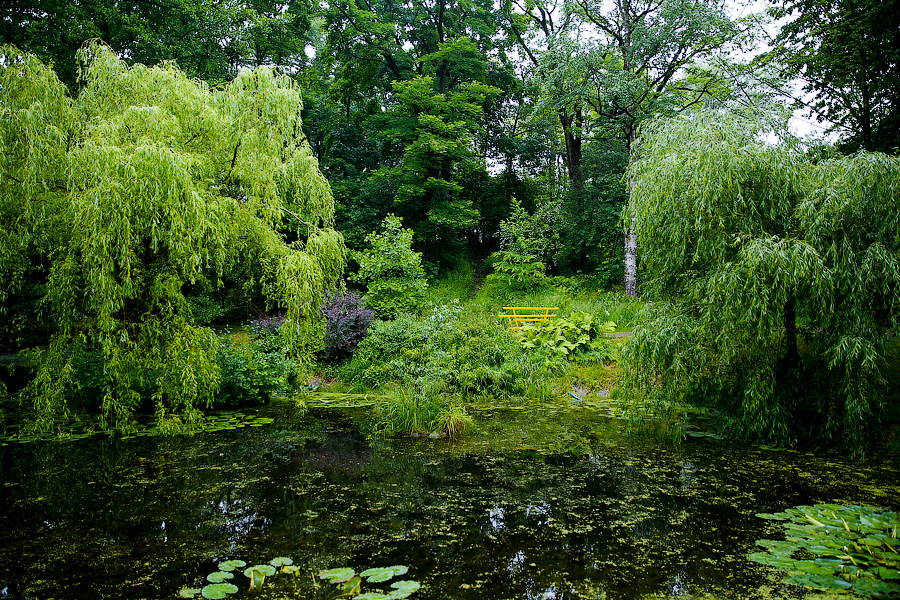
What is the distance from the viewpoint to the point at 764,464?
18.0ft

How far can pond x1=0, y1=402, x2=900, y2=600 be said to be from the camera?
3.26 meters

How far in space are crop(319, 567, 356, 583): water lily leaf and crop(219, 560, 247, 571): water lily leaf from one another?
0.56m

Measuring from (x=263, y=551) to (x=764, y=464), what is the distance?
16.6ft

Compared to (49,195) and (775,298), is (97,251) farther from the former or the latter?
(775,298)

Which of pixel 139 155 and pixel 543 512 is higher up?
pixel 139 155

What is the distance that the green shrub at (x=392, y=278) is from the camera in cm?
1190

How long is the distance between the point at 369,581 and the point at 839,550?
3124mm

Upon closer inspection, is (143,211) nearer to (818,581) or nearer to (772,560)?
(772,560)

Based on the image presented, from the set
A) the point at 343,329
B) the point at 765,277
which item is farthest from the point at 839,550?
the point at 343,329

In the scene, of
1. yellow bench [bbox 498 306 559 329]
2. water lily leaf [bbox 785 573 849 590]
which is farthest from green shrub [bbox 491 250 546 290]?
water lily leaf [bbox 785 573 849 590]

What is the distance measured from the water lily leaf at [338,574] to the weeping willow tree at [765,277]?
4455 mm

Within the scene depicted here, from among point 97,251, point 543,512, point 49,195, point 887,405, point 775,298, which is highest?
point 49,195

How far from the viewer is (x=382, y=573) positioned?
3.19m

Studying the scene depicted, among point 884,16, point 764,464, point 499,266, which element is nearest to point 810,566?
point 764,464
